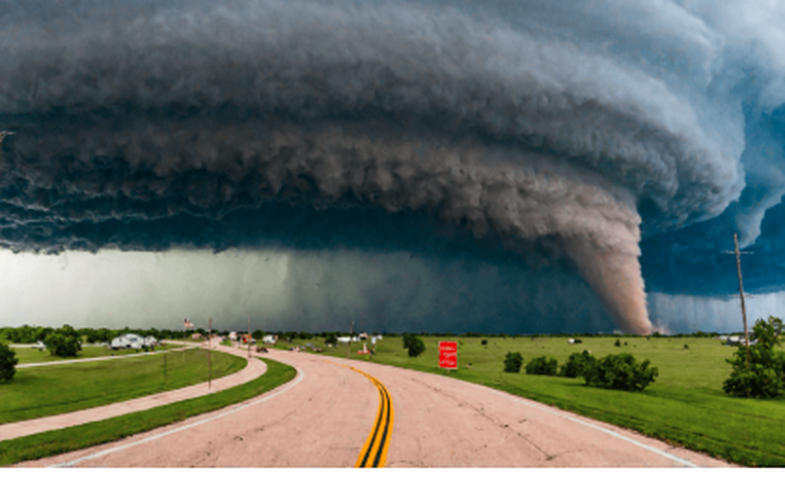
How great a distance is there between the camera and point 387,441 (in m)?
11.4

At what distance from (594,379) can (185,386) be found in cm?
2801

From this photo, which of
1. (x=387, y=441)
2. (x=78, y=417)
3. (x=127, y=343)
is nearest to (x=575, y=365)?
(x=387, y=441)

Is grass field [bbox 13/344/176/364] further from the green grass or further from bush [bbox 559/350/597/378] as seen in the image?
bush [bbox 559/350/597/378]

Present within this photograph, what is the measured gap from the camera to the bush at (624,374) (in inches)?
1236

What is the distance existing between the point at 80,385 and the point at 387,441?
2902 centimetres

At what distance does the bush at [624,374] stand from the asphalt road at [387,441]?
1649cm

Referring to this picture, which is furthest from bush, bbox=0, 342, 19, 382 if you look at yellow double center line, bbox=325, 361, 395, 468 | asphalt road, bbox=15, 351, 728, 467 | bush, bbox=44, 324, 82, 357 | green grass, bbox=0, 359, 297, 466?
yellow double center line, bbox=325, 361, 395, 468

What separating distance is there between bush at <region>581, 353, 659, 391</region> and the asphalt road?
16492mm

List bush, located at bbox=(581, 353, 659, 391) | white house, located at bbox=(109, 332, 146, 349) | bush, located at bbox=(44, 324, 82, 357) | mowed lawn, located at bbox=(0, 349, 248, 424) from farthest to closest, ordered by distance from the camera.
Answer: white house, located at bbox=(109, 332, 146, 349)
bush, located at bbox=(44, 324, 82, 357)
bush, located at bbox=(581, 353, 659, 391)
mowed lawn, located at bbox=(0, 349, 248, 424)

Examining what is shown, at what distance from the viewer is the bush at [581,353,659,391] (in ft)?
103

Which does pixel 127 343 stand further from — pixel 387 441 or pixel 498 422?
pixel 387 441

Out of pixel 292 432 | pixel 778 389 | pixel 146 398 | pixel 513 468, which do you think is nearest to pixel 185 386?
pixel 146 398

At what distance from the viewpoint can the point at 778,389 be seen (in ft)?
96.9
